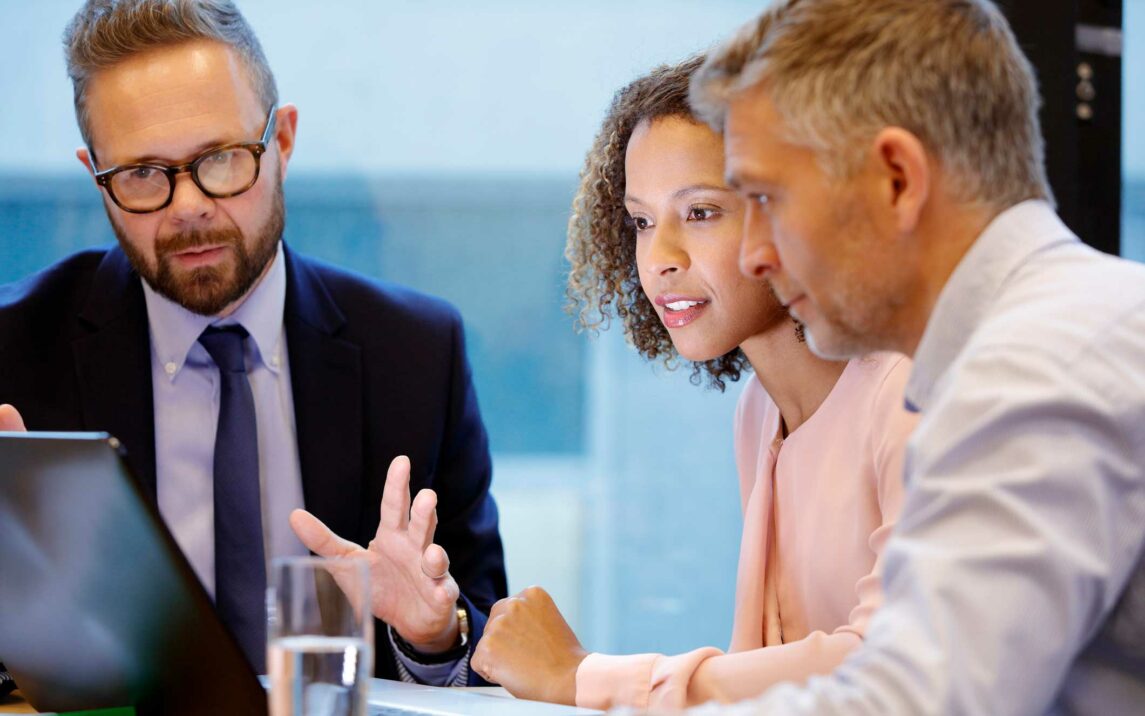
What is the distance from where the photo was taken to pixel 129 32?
6.31 ft

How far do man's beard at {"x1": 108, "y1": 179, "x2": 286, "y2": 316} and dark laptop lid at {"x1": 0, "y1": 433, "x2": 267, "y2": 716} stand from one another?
747 millimetres

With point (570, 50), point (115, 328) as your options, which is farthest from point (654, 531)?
point (115, 328)

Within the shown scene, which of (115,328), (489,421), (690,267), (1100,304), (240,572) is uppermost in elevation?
(1100,304)

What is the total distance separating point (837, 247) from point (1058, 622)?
37cm

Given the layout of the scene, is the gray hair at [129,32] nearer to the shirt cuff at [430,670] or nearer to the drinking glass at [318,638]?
the shirt cuff at [430,670]

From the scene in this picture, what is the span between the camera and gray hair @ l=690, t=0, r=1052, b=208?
101 centimetres

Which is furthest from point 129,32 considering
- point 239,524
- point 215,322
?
point 239,524

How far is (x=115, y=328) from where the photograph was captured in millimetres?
2029

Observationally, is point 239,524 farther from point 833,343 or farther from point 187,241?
point 833,343

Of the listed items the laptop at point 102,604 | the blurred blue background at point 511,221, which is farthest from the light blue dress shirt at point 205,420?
the blurred blue background at point 511,221

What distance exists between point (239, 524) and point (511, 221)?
2081 mm

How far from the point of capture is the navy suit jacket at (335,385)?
6.52 ft

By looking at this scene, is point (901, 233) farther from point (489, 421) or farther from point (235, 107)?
point (489, 421)

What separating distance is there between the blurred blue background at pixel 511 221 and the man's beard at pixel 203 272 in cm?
163
